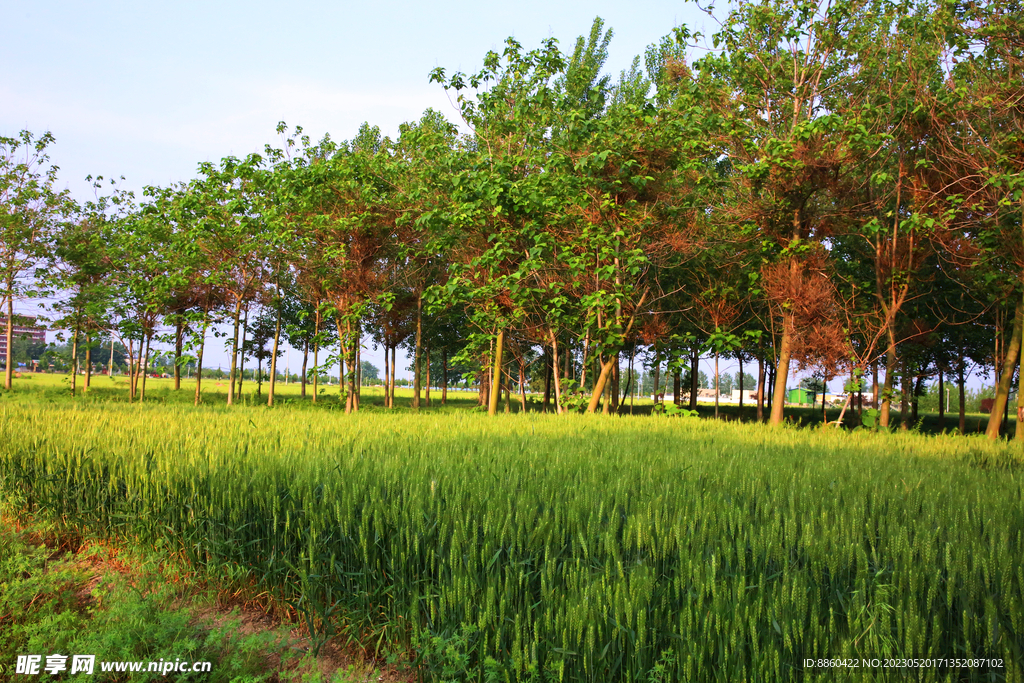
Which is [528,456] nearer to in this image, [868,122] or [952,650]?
[952,650]

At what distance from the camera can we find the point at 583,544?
8.61ft

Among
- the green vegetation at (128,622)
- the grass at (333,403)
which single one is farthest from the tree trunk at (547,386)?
the green vegetation at (128,622)

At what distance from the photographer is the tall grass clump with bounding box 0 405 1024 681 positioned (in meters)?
2.08

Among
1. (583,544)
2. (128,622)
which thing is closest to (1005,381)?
(583,544)

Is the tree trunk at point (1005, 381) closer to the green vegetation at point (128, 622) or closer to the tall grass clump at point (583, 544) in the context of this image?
the tall grass clump at point (583, 544)

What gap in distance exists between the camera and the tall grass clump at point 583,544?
2.08m

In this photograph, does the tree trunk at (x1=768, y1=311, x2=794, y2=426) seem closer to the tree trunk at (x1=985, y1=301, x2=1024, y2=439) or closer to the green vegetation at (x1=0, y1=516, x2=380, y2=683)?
the tree trunk at (x1=985, y1=301, x2=1024, y2=439)

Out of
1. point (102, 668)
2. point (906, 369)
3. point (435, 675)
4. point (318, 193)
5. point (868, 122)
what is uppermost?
point (868, 122)

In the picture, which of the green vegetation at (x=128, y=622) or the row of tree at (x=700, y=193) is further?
the row of tree at (x=700, y=193)

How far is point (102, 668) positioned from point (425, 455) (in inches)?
105

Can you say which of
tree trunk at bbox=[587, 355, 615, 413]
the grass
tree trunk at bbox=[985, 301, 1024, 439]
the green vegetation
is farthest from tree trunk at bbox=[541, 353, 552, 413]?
the green vegetation

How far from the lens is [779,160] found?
1075cm

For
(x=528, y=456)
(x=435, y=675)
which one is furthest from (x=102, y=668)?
(x=528, y=456)

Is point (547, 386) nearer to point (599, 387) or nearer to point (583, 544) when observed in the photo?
point (599, 387)
